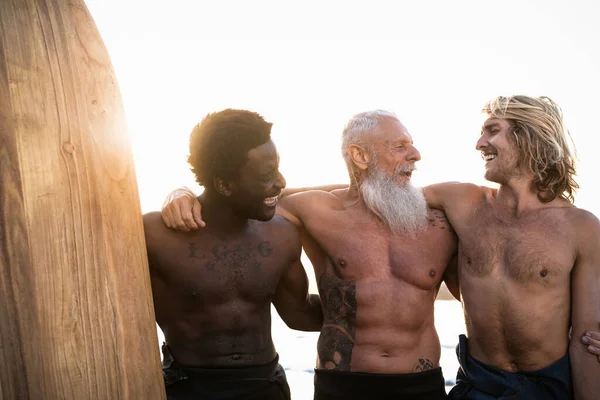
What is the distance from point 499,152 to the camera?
3.84m

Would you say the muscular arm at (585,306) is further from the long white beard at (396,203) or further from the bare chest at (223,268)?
the bare chest at (223,268)

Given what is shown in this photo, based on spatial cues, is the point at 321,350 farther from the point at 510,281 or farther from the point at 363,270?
the point at 510,281

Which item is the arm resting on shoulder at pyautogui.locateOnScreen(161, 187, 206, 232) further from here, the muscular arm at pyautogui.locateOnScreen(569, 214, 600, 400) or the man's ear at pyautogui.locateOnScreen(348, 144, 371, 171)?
the muscular arm at pyautogui.locateOnScreen(569, 214, 600, 400)

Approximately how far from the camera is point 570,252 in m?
3.52

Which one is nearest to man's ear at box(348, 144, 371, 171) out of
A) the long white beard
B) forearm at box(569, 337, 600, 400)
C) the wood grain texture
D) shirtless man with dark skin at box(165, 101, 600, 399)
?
the long white beard

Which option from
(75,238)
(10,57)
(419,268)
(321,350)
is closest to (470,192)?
(419,268)

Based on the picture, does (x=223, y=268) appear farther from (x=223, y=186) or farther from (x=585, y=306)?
(x=585, y=306)

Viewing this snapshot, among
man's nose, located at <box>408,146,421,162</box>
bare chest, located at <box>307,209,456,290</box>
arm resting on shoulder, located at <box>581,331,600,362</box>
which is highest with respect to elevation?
man's nose, located at <box>408,146,421,162</box>

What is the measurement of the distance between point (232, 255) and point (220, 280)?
0.52ft

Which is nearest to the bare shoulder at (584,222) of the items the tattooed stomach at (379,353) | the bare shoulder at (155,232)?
the tattooed stomach at (379,353)

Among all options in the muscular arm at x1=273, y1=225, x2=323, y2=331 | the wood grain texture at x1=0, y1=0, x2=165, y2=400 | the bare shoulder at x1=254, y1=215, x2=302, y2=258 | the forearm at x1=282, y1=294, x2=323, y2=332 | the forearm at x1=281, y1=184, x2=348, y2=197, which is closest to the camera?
the wood grain texture at x1=0, y1=0, x2=165, y2=400

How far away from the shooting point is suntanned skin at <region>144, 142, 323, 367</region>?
3.44m

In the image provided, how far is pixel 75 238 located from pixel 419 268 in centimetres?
212

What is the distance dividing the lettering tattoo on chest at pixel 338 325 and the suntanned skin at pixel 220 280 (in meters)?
0.40
